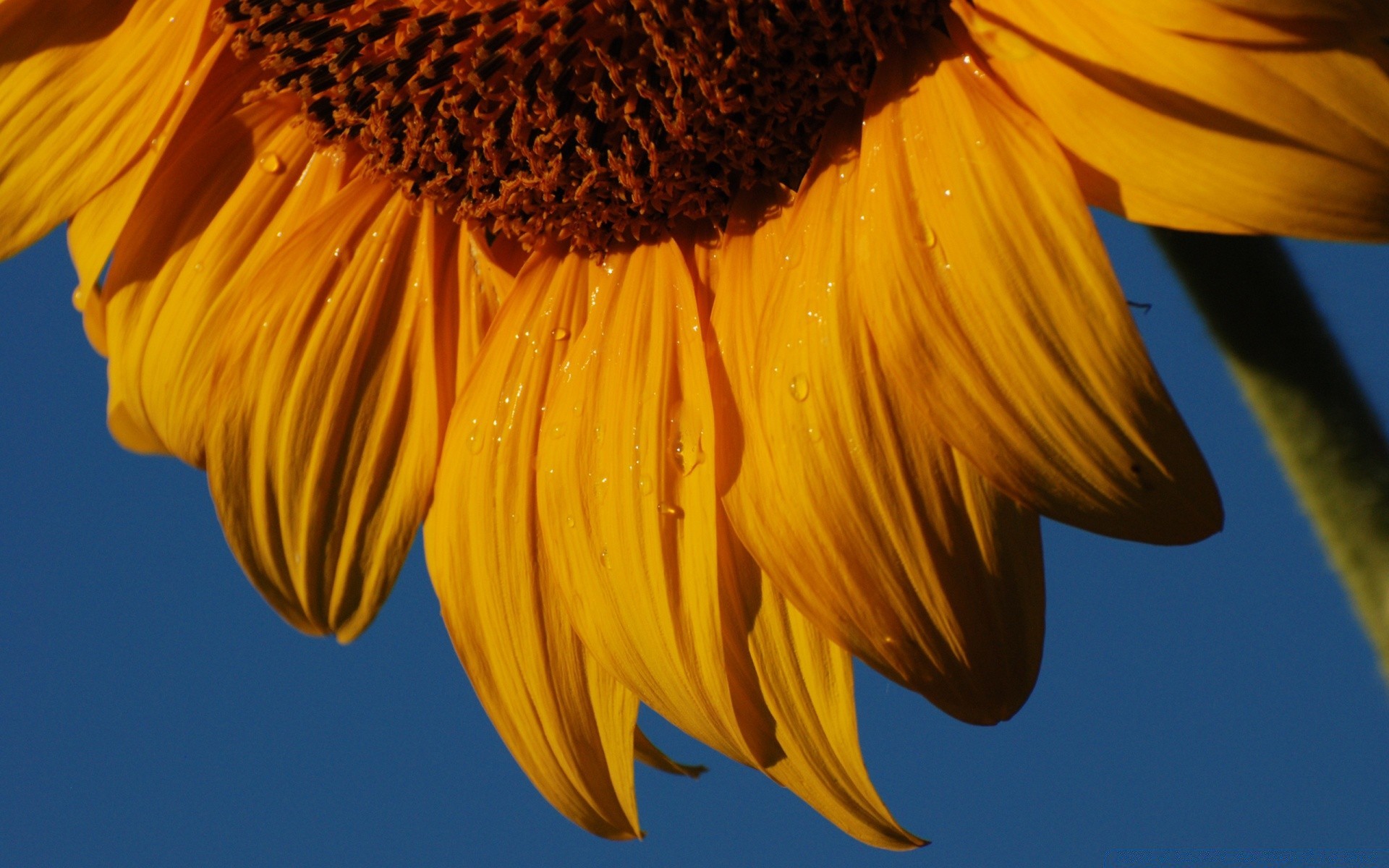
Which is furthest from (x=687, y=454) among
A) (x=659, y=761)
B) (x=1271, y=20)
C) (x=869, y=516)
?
(x=1271, y=20)

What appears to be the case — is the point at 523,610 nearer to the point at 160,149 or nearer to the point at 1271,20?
the point at 160,149

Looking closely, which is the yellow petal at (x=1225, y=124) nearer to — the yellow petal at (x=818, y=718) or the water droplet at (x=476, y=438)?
the yellow petal at (x=818, y=718)

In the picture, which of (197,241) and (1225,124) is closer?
(1225,124)

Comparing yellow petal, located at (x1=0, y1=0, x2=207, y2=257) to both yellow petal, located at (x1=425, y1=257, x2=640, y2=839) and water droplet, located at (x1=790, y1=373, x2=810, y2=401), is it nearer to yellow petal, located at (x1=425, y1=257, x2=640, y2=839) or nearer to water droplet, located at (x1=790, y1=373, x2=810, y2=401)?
yellow petal, located at (x1=425, y1=257, x2=640, y2=839)

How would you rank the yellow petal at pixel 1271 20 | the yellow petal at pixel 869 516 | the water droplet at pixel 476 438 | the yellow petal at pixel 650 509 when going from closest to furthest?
the yellow petal at pixel 1271 20, the yellow petal at pixel 869 516, the yellow petal at pixel 650 509, the water droplet at pixel 476 438

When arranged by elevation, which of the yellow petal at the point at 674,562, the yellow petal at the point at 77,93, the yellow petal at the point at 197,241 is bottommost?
the yellow petal at the point at 674,562

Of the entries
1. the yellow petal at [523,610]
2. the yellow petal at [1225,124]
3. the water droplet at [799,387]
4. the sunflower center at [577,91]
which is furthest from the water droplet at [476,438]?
the yellow petal at [1225,124]

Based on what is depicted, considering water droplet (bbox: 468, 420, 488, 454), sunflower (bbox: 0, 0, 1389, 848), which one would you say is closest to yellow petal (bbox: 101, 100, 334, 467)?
sunflower (bbox: 0, 0, 1389, 848)
